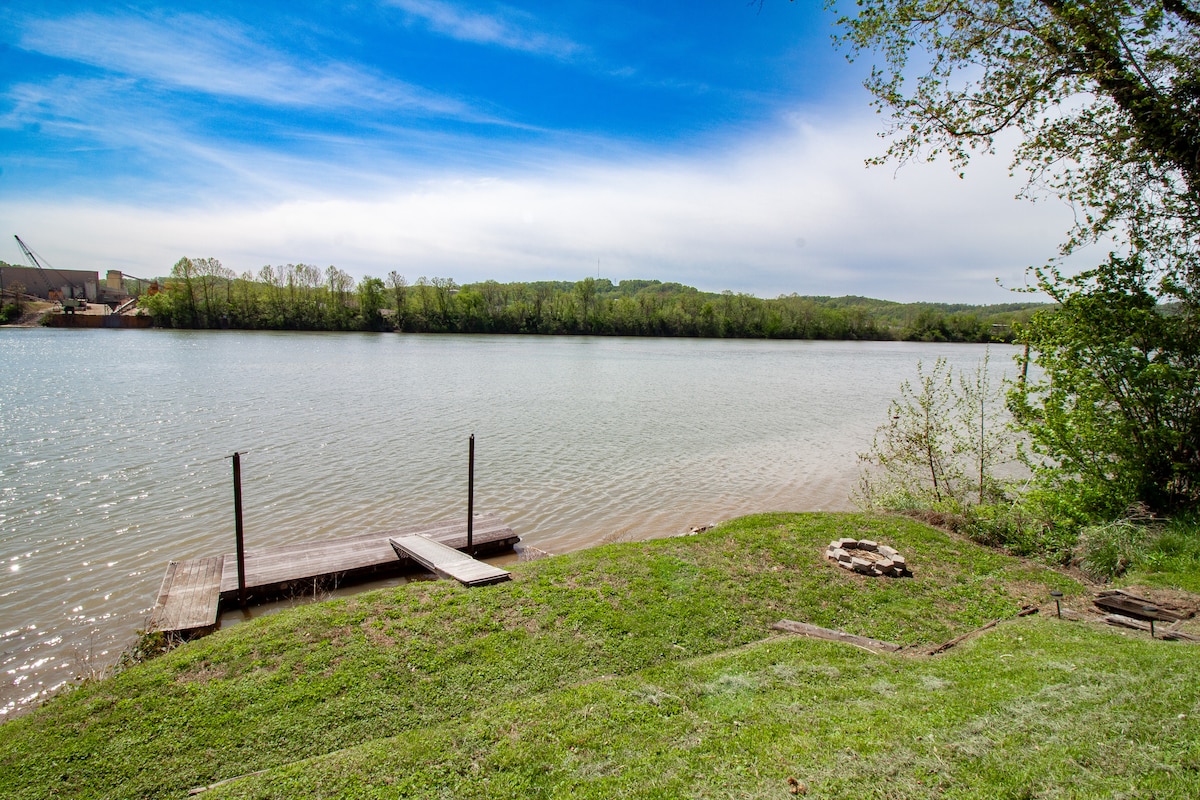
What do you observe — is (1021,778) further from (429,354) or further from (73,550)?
(429,354)

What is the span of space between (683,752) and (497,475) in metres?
12.9

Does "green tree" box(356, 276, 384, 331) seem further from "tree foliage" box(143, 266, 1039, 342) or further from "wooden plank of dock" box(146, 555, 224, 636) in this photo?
"wooden plank of dock" box(146, 555, 224, 636)

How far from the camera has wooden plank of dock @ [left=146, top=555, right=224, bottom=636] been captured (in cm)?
799

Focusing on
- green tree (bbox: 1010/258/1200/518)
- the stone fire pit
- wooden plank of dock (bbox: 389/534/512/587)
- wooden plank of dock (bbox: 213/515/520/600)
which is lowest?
wooden plank of dock (bbox: 213/515/520/600)

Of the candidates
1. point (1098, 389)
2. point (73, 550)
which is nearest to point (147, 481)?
point (73, 550)

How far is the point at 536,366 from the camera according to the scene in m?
49.6

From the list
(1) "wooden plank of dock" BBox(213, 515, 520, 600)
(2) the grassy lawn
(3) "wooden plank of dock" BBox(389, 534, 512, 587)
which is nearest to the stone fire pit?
(2) the grassy lawn

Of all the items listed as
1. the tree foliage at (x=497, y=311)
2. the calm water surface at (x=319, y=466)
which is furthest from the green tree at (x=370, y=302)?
the calm water surface at (x=319, y=466)

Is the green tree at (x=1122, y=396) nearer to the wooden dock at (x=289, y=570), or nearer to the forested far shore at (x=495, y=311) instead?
the wooden dock at (x=289, y=570)

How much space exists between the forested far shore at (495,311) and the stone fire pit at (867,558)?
102 metres

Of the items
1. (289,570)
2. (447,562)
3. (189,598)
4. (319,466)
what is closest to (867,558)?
(447,562)

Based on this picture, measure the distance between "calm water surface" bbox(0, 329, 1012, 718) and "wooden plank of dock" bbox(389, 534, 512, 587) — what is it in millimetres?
2308

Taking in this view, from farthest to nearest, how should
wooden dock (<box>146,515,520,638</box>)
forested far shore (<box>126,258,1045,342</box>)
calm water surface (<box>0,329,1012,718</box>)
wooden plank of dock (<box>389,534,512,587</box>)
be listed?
forested far shore (<box>126,258,1045,342</box>) → calm water surface (<box>0,329,1012,718</box>) → wooden plank of dock (<box>389,534,512,587</box>) → wooden dock (<box>146,515,520,638</box>)

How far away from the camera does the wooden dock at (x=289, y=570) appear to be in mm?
8352
